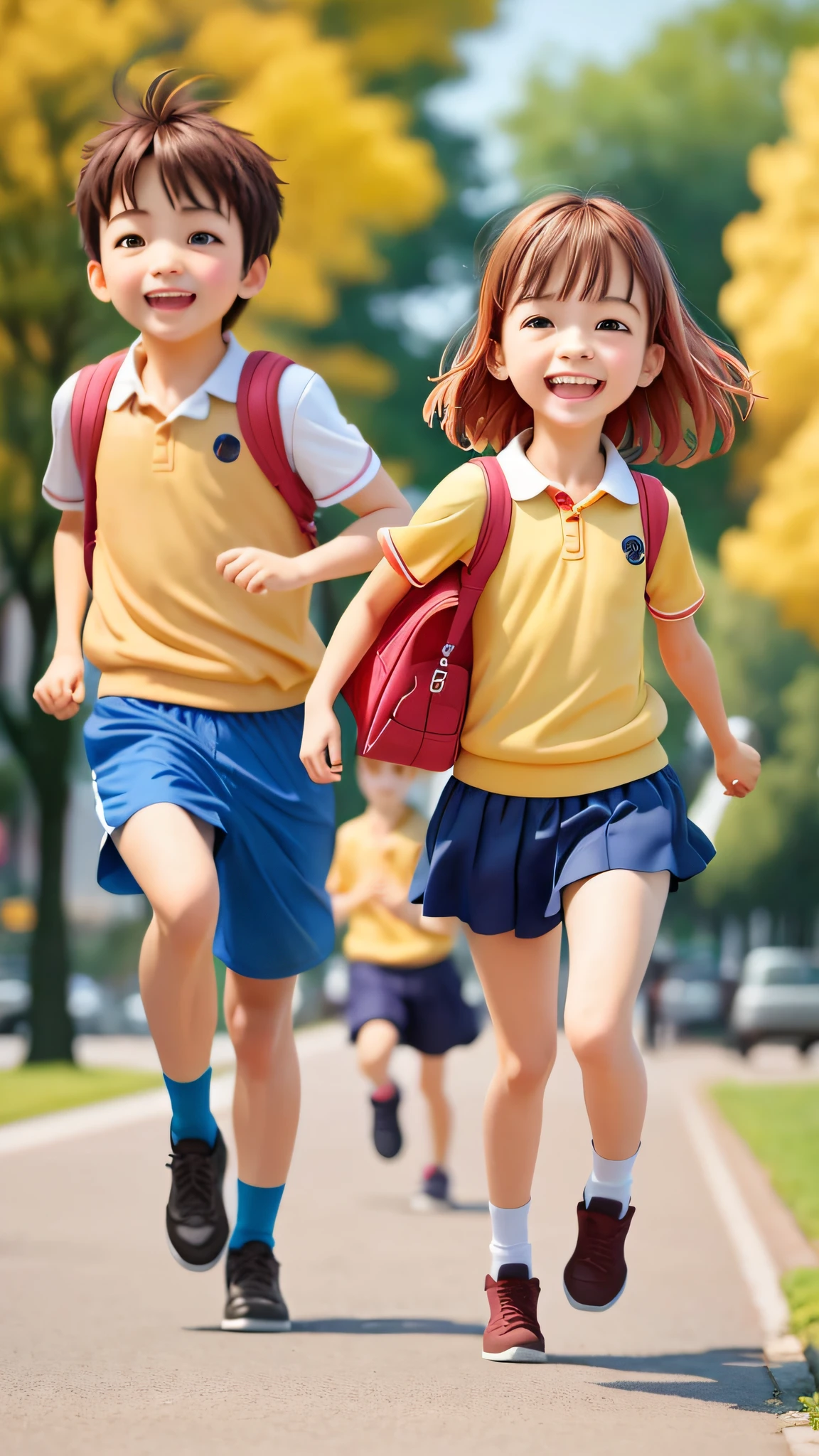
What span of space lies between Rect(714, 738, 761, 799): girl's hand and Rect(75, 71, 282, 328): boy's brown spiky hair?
166 centimetres

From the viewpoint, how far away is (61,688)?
477cm

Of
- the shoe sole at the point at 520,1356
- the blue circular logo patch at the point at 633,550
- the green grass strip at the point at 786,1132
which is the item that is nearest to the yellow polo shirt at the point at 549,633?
the blue circular logo patch at the point at 633,550

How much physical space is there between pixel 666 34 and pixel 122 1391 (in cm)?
2669

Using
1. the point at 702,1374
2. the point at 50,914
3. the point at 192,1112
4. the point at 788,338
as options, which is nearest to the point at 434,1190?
the point at 702,1374

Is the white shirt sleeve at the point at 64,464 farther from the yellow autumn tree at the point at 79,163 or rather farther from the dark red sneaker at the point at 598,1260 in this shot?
the yellow autumn tree at the point at 79,163

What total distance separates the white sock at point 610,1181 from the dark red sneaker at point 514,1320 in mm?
385

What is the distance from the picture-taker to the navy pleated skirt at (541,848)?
14.3ft

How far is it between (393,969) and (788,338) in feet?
21.3

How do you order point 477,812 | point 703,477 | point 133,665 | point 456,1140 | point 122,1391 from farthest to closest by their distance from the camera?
point 703,477 < point 456,1140 < point 133,665 < point 477,812 < point 122,1391

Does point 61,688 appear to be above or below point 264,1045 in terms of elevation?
above

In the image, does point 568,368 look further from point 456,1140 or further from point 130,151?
point 456,1140

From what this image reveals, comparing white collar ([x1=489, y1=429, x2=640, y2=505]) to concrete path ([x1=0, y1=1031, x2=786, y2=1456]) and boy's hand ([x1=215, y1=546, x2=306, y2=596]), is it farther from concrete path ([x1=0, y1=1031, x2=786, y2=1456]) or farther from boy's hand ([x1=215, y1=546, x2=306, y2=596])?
concrete path ([x1=0, y1=1031, x2=786, y2=1456])

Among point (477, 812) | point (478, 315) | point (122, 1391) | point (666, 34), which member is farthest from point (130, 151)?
point (666, 34)

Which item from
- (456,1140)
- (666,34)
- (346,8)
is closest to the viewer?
(456,1140)
